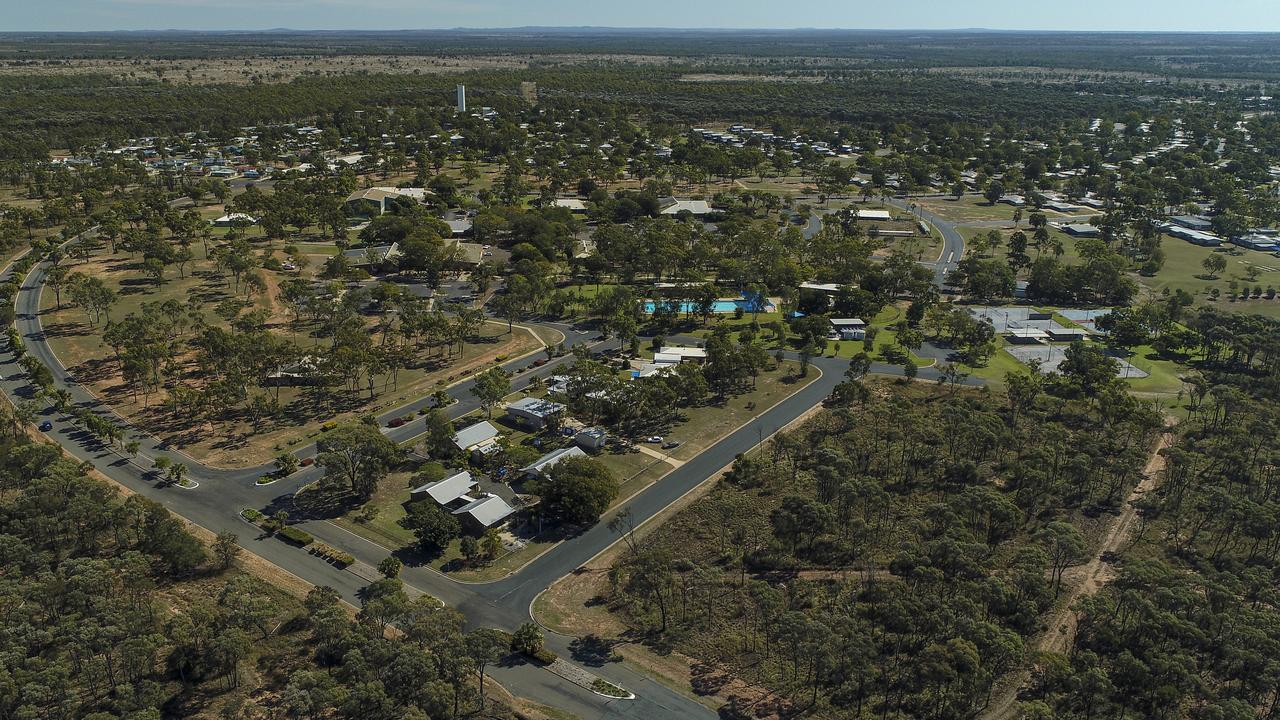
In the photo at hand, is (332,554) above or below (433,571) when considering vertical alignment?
above

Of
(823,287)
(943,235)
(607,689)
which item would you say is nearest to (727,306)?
(823,287)

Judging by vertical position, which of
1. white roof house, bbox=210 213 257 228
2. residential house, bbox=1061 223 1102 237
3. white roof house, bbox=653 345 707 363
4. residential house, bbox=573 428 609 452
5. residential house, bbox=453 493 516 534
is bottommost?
residential house, bbox=453 493 516 534

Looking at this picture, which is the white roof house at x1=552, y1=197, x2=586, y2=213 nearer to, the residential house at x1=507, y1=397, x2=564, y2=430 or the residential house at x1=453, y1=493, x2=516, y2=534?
the residential house at x1=507, y1=397, x2=564, y2=430

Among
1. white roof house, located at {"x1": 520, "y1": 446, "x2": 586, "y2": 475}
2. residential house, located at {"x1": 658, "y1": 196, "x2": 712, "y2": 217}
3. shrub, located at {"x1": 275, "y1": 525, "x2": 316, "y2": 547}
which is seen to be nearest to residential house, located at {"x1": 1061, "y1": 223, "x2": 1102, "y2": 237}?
residential house, located at {"x1": 658, "y1": 196, "x2": 712, "y2": 217}

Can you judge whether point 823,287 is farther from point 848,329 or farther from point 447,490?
point 447,490

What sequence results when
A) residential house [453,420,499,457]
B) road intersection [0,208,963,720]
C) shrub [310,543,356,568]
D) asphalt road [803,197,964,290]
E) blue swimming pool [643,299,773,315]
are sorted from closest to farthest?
road intersection [0,208,963,720]
shrub [310,543,356,568]
residential house [453,420,499,457]
blue swimming pool [643,299,773,315]
asphalt road [803,197,964,290]

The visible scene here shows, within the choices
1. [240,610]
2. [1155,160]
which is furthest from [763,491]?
[1155,160]

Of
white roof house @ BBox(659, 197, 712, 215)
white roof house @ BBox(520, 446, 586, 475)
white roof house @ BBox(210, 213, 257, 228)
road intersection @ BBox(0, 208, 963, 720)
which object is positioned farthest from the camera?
white roof house @ BBox(659, 197, 712, 215)
